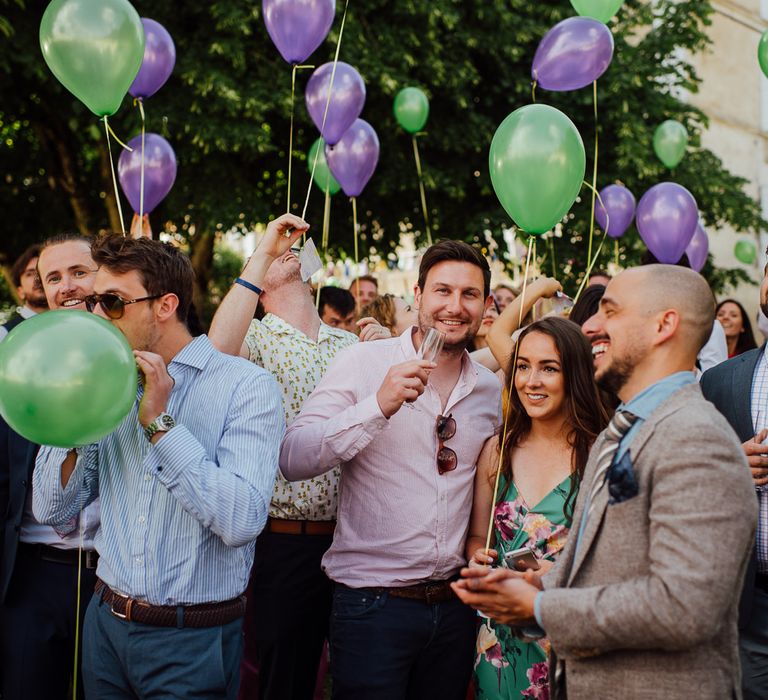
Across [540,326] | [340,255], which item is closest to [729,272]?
[340,255]

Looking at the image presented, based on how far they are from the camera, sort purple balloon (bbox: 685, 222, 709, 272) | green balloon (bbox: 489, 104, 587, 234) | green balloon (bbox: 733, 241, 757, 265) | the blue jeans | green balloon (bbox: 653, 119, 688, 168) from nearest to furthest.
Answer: the blue jeans, green balloon (bbox: 489, 104, 587, 234), purple balloon (bbox: 685, 222, 709, 272), green balloon (bbox: 653, 119, 688, 168), green balloon (bbox: 733, 241, 757, 265)

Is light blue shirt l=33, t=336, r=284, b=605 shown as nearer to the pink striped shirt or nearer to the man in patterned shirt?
the pink striped shirt

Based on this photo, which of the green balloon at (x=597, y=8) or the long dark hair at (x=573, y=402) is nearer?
the long dark hair at (x=573, y=402)

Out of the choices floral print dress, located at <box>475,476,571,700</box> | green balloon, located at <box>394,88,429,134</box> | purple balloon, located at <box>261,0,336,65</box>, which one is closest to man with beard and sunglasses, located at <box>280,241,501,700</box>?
floral print dress, located at <box>475,476,571,700</box>

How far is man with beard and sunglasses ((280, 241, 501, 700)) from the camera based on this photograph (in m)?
2.92

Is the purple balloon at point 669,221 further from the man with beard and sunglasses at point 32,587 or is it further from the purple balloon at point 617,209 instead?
the man with beard and sunglasses at point 32,587

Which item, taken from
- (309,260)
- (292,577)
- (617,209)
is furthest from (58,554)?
(617,209)

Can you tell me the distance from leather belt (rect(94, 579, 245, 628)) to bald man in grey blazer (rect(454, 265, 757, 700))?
2.69 feet

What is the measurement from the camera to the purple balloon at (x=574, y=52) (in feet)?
17.5

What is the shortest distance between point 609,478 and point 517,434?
3.83 ft

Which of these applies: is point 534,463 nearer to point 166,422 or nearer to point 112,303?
point 166,422

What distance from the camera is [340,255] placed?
38.7 ft

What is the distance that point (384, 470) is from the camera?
10.1 ft

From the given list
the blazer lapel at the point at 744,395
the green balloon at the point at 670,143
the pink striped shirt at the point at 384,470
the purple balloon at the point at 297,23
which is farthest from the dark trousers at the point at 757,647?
the green balloon at the point at 670,143
